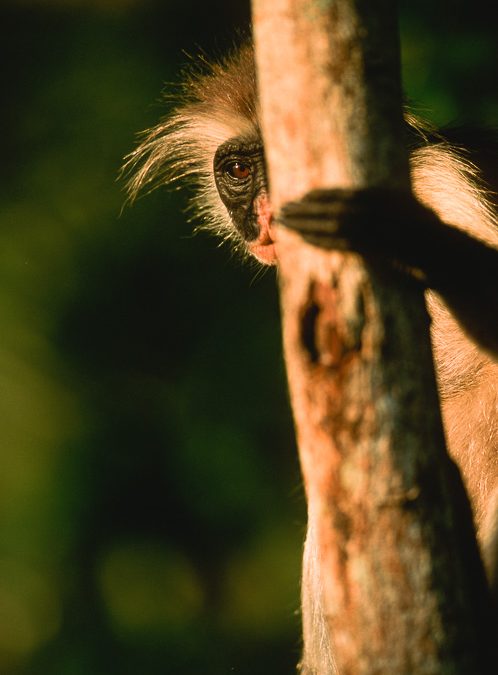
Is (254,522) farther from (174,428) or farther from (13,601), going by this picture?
(13,601)

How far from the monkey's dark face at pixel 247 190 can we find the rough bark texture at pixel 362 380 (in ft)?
6.37

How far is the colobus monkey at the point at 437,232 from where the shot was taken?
1.93 m

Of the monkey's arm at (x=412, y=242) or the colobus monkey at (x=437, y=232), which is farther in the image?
the colobus monkey at (x=437, y=232)

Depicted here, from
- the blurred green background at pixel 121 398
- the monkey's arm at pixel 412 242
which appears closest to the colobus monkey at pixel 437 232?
the monkey's arm at pixel 412 242

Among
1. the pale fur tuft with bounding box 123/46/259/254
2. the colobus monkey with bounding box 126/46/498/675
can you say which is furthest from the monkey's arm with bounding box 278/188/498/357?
the pale fur tuft with bounding box 123/46/259/254

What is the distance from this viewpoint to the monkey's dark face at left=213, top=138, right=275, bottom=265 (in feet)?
12.0

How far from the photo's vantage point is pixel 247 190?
12.7ft

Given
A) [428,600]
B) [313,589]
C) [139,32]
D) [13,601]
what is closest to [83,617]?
[13,601]

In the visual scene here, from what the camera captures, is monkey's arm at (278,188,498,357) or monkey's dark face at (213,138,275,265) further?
monkey's dark face at (213,138,275,265)

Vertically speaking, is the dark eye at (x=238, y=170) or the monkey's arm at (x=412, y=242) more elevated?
the dark eye at (x=238, y=170)

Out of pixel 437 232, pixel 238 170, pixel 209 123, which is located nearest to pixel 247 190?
pixel 238 170

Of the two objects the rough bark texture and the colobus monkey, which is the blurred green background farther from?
the rough bark texture

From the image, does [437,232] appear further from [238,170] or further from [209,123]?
[209,123]

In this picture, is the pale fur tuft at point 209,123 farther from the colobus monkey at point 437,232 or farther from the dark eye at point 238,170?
the dark eye at point 238,170
